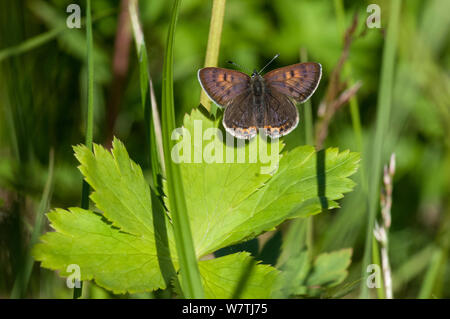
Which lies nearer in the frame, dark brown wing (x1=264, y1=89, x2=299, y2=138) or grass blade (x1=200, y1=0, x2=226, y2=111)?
grass blade (x1=200, y1=0, x2=226, y2=111)

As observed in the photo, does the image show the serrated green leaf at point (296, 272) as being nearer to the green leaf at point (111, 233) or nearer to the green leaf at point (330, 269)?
the green leaf at point (330, 269)

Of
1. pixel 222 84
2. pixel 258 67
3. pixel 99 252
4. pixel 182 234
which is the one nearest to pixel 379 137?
pixel 222 84

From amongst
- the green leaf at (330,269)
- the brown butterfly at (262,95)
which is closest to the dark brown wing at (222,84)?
the brown butterfly at (262,95)

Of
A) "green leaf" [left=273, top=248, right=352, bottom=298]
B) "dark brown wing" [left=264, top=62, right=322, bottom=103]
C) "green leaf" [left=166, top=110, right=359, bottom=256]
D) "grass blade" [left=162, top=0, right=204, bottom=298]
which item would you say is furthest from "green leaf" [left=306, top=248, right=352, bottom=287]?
"grass blade" [left=162, top=0, right=204, bottom=298]

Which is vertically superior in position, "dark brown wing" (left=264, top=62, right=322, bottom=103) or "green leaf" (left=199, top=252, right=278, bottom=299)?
"dark brown wing" (left=264, top=62, right=322, bottom=103)

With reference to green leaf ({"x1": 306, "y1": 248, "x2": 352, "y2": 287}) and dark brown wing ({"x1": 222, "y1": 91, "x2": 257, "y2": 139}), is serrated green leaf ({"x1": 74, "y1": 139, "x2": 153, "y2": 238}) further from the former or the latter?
green leaf ({"x1": 306, "y1": 248, "x2": 352, "y2": 287})

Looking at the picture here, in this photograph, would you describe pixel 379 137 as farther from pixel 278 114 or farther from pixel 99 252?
pixel 99 252
